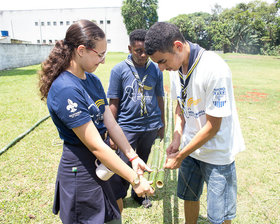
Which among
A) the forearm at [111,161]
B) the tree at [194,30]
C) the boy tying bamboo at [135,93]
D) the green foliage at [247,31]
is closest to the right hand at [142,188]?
the forearm at [111,161]

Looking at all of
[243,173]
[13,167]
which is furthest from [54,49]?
[243,173]

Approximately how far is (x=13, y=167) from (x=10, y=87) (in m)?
8.52

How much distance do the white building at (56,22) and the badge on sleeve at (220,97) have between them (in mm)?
50807

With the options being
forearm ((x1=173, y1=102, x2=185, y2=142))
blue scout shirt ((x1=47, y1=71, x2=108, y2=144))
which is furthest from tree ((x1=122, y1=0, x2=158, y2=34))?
blue scout shirt ((x1=47, y1=71, x2=108, y2=144))

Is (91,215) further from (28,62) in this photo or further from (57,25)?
(57,25)

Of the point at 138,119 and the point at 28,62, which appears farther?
the point at 28,62

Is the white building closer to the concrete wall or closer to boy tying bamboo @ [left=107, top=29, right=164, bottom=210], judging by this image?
the concrete wall

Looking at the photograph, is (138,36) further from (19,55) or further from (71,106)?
(19,55)

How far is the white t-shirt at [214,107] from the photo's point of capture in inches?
66.5

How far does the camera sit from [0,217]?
299 cm

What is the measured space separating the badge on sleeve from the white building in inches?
2000

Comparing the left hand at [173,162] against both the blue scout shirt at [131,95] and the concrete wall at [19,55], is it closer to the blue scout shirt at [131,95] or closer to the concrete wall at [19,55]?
the blue scout shirt at [131,95]

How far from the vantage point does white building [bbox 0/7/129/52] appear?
4950 centimetres

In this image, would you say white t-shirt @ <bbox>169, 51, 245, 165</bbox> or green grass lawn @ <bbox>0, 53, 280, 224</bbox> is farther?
green grass lawn @ <bbox>0, 53, 280, 224</bbox>
